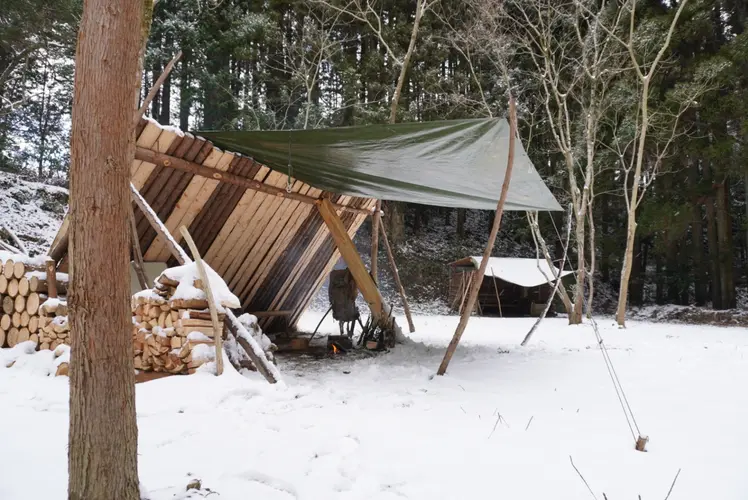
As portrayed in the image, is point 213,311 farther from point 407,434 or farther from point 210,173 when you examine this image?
point 407,434

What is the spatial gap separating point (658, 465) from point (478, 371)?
94.4 inches

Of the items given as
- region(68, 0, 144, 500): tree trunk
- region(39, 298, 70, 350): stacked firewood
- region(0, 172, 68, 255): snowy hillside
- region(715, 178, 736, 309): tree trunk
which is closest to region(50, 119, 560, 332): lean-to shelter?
region(39, 298, 70, 350): stacked firewood

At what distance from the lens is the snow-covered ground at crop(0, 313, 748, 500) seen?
2055mm

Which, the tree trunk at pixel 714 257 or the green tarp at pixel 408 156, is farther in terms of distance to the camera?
the tree trunk at pixel 714 257

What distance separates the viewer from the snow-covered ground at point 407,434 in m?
2.05

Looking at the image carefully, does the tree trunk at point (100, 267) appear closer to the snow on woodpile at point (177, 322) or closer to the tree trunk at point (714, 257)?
the snow on woodpile at point (177, 322)

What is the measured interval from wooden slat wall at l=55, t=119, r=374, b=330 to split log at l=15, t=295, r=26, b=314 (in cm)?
111

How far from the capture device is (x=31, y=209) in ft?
40.0

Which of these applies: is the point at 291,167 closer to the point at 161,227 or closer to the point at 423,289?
the point at 161,227

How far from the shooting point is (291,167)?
185 inches

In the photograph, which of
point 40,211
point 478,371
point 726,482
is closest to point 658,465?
point 726,482

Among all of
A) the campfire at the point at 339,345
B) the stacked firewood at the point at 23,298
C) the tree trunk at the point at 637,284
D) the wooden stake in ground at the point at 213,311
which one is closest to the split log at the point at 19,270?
the stacked firewood at the point at 23,298

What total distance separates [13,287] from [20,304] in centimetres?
19

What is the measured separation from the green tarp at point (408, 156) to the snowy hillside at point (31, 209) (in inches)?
343
